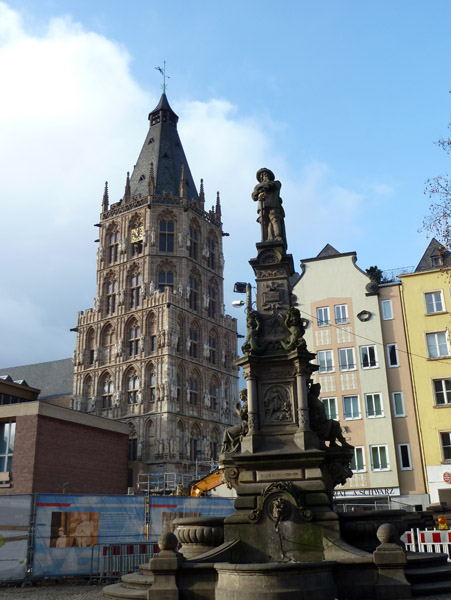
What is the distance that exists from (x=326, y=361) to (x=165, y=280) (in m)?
33.4

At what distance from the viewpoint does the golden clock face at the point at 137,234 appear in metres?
65.9

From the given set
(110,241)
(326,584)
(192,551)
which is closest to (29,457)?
(192,551)

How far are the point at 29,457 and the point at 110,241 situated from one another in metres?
36.4

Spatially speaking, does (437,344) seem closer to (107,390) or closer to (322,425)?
(322,425)

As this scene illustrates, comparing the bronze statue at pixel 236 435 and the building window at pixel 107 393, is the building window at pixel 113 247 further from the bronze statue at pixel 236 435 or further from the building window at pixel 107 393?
the bronze statue at pixel 236 435

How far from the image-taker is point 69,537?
15.7 meters

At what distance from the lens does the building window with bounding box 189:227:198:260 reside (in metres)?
67.6

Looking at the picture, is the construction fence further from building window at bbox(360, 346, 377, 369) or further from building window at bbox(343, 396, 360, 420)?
building window at bbox(360, 346, 377, 369)

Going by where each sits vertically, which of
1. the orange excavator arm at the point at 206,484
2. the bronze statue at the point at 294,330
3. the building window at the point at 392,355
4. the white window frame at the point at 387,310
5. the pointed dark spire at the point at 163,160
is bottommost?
the orange excavator arm at the point at 206,484

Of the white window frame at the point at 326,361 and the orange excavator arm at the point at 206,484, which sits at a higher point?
the white window frame at the point at 326,361

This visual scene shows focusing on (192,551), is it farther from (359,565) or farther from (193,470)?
(193,470)

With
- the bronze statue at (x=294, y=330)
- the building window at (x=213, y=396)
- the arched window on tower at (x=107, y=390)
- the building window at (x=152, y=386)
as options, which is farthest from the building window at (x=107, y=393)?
the bronze statue at (x=294, y=330)

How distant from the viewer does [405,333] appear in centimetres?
3228

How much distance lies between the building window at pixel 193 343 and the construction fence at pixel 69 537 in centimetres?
4502
